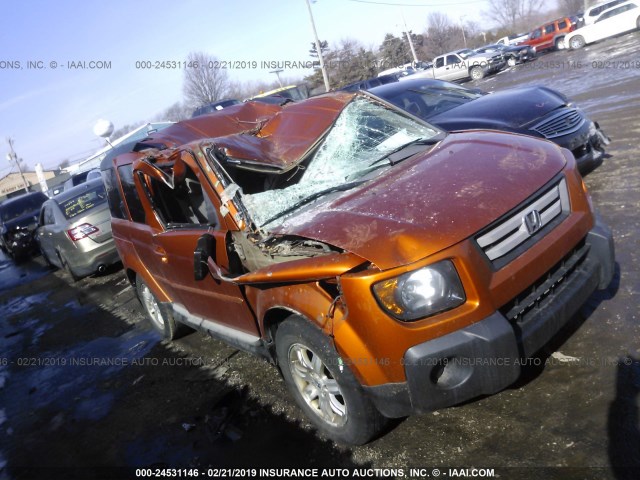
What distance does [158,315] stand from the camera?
19.2 ft

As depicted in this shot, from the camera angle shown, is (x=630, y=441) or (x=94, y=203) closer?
(x=630, y=441)

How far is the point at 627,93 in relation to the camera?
11086 millimetres

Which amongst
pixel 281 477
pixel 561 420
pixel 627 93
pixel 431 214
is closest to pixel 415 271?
pixel 431 214

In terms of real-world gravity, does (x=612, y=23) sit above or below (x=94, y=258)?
above

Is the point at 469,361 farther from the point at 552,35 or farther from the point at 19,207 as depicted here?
the point at 552,35

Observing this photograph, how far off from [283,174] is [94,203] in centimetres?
680

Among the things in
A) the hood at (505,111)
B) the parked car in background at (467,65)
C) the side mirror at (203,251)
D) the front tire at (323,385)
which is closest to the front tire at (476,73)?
the parked car in background at (467,65)

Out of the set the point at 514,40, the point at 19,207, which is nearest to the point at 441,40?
the point at 514,40

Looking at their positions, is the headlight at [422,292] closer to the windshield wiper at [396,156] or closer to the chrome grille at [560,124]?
the windshield wiper at [396,156]

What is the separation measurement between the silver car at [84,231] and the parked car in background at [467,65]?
22.7 meters

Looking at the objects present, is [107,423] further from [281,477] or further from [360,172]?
[360,172]

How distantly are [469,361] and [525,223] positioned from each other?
82 centimetres

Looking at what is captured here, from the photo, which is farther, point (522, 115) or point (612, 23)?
point (612, 23)

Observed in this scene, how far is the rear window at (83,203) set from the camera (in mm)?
9398
